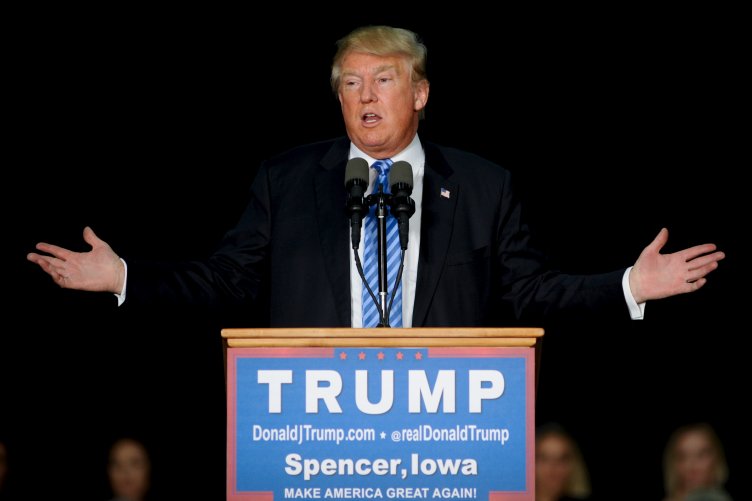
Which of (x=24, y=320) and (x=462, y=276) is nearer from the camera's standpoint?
(x=462, y=276)

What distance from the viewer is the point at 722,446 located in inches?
161

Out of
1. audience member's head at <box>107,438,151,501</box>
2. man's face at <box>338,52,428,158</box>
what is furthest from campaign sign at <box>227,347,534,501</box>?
audience member's head at <box>107,438,151,501</box>

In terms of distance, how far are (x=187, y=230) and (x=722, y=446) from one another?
193 cm

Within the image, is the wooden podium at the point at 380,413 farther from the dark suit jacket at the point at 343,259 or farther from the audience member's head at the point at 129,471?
the audience member's head at the point at 129,471

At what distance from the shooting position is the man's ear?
3.33 meters

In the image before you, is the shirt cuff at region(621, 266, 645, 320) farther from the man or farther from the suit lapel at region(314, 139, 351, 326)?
the suit lapel at region(314, 139, 351, 326)

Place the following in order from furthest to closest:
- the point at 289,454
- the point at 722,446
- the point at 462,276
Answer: the point at 722,446 → the point at 462,276 → the point at 289,454

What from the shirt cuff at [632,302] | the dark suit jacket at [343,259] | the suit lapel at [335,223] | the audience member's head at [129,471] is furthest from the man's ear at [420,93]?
the audience member's head at [129,471]

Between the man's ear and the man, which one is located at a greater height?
the man's ear

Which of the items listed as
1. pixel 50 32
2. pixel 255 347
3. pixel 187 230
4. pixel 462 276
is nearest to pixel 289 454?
pixel 255 347

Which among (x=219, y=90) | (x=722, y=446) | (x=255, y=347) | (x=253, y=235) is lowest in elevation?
(x=722, y=446)

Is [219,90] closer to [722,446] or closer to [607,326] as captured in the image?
[607,326]

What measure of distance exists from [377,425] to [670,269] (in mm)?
889

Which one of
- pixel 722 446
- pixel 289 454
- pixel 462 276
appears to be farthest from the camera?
pixel 722 446
